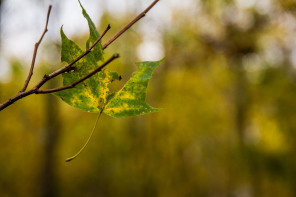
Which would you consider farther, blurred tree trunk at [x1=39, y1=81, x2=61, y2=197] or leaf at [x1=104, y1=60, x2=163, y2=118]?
blurred tree trunk at [x1=39, y1=81, x2=61, y2=197]

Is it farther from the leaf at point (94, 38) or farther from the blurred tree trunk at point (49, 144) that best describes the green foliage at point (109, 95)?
the blurred tree trunk at point (49, 144)

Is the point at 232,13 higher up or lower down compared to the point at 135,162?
higher up

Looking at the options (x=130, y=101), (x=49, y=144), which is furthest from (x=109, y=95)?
(x=49, y=144)

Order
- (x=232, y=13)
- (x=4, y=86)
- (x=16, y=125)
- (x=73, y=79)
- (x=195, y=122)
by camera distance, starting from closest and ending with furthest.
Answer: (x=73, y=79) < (x=232, y=13) < (x=4, y=86) < (x=16, y=125) < (x=195, y=122)

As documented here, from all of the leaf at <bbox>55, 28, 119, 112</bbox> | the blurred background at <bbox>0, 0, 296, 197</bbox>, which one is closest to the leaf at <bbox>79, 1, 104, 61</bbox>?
the leaf at <bbox>55, 28, 119, 112</bbox>

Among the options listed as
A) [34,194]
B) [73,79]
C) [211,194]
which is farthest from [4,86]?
[211,194]

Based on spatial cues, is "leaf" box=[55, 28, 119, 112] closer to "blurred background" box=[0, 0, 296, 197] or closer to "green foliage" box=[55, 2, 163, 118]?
"green foliage" box=[55, 2, 163, 118]

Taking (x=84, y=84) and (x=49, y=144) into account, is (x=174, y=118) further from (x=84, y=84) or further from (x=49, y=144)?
(x=84, y=84)

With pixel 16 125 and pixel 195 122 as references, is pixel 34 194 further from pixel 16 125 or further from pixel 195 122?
pixel 195 122
